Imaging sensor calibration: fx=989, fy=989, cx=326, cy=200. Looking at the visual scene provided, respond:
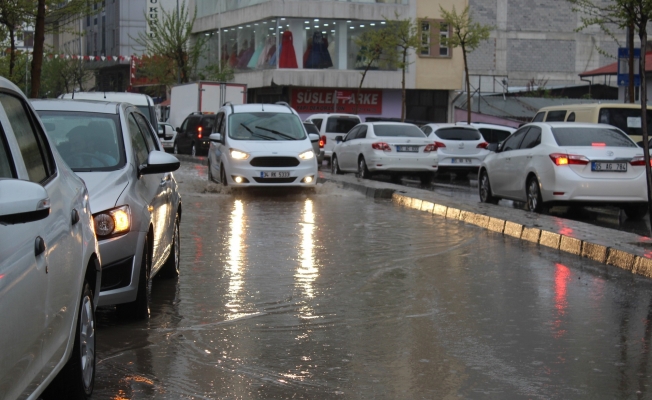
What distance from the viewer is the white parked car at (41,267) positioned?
3.46 m

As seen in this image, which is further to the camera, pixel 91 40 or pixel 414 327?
pixel 91 40

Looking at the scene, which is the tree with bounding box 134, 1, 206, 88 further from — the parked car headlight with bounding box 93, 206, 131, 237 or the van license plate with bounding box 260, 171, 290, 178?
the parked car headlight with bounding box 93, 206, 131, 237

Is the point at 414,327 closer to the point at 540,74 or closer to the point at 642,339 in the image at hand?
the point at 642,339

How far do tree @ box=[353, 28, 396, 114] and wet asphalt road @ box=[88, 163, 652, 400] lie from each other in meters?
37.6

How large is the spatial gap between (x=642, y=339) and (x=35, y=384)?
4.52 metres

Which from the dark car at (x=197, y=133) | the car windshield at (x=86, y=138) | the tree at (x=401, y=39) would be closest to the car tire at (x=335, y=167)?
the dark car at (x=197, y=133)

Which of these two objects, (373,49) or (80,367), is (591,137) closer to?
(80,367)

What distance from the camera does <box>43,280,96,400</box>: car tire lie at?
4.78 m

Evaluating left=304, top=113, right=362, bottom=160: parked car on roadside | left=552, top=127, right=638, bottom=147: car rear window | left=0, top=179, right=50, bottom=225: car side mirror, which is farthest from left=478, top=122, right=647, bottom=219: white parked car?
left=304, top=113, right=362, bottom=160: parked car on roadside

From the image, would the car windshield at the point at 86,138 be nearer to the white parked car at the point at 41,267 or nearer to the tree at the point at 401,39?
the white parked car at the point at 41,267

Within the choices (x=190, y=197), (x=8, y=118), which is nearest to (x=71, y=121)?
(x=8, y=118)

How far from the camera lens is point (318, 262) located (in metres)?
10.5

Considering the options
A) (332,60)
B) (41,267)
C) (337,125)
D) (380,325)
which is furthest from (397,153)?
(332,60)

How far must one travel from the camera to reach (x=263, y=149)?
1919 cm
